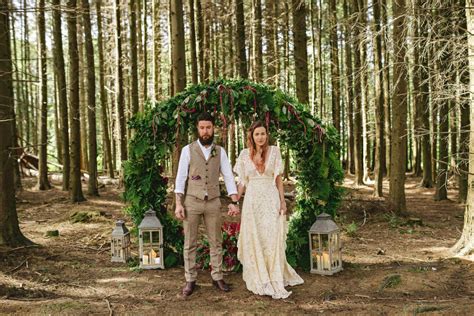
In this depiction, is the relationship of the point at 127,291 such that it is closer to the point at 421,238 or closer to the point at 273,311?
the point at 273,311

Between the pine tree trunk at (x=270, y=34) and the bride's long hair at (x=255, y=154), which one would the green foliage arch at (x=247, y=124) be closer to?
the bride's long hair at (x=255, y=154)

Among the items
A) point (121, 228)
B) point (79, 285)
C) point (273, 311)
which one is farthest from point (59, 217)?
point (273, 311)

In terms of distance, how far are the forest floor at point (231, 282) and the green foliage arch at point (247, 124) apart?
30.3 inches

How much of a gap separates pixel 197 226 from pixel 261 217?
79cm

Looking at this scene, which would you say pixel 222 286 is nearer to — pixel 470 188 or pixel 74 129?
pixel 470 188

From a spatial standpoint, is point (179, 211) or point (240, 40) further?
point (240, 40)

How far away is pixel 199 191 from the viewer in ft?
17.6

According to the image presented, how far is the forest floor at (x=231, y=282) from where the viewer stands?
4934 millimetres

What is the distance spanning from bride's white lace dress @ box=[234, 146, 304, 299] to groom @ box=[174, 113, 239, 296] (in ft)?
0.88

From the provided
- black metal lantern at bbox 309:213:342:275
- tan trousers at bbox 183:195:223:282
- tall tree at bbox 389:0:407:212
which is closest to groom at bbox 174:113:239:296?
tan trousers at bbox 183:195:223:282

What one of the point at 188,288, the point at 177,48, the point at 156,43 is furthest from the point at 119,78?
the point at 188,288

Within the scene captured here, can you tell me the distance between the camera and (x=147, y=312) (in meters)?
4.89

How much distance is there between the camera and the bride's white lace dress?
552 centimetres

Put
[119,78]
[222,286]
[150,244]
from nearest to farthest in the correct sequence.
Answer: [222,286] < [150,244] < [119,78]
